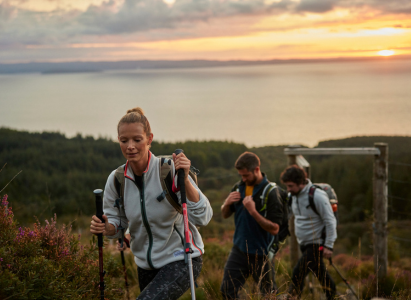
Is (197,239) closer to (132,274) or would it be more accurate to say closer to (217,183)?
(132,274)

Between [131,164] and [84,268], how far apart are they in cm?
112

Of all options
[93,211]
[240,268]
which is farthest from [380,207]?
[93,211]

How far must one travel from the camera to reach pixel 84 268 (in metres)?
3.20

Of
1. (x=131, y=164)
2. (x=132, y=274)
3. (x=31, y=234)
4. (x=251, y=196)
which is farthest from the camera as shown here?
(x=132, y=274)

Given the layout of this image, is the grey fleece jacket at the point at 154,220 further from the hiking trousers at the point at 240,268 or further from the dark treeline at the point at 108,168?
the dark treeline at the point at 108,168

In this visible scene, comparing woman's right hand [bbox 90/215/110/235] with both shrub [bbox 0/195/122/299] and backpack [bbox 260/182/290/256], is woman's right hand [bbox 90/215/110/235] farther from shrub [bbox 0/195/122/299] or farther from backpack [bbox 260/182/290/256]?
backpack [bbox 260/182/290/256]

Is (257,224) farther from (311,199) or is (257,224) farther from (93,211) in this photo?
(93,211)

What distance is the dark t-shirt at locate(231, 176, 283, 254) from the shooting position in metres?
4.45

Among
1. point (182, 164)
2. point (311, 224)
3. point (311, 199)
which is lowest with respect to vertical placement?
point (311, 224)

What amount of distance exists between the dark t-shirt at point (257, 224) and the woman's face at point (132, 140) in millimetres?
2227

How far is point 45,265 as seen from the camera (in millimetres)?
2566

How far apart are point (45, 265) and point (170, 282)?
0.87m

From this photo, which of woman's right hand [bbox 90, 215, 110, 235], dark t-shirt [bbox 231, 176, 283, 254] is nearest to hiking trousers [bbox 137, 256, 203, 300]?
woman's right hand [bbox 90, 215, 110, 235]

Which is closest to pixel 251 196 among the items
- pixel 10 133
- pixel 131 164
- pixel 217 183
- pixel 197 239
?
pixel 197 239
